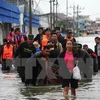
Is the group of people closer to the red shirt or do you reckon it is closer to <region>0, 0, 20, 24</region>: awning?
the red shirt

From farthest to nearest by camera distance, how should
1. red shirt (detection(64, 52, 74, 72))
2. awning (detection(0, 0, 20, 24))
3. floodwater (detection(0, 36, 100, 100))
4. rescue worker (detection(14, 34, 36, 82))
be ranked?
awning (detection(0, 0, 20, 24))
rescue worker (detection(14, 34, 36, 82))
floodwater (detection(0, 36, 100, 100))
red shirt (detection(64, 52, 74, 72))

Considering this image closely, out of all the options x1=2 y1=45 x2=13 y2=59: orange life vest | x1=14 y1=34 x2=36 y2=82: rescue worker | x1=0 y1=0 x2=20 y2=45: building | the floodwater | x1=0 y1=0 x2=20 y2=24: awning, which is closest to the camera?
the floodwater

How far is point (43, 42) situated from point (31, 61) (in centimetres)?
350

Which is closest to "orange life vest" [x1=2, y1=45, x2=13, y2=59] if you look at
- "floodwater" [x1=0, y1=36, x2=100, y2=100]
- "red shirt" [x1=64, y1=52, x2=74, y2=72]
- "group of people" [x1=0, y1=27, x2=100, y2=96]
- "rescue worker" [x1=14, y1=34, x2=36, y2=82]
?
"group of people" [x1=0, y1=27, x2=100, y2=96]

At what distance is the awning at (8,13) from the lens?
1217 inches

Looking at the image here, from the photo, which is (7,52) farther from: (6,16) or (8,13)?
(8,13)

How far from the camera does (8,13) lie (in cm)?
3400

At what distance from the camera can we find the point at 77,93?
11.3 metres

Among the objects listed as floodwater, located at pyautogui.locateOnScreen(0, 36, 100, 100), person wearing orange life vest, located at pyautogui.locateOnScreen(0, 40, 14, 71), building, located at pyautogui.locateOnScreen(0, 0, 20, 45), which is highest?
building, located at pyautogui.locateOnScreen(0, 0, 20, 45)

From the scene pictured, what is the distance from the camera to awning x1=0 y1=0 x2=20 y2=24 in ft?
101

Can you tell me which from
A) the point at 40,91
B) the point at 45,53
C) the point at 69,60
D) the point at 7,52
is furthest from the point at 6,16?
the point at 69,60

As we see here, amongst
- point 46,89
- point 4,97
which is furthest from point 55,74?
point 4,97

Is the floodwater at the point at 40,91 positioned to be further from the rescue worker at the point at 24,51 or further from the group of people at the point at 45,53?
the rescue worker at the point at 24,51

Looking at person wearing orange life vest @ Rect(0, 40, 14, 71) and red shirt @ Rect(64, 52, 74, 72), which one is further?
person wearing orange life vest @ Rect(0, 40, 14, 71)
